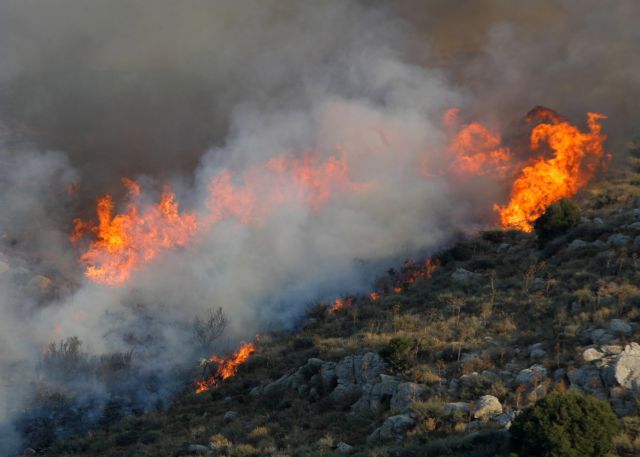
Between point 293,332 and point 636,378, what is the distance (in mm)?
23082

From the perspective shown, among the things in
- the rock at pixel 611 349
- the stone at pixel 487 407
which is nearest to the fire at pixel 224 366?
the stone at pixel 487 407

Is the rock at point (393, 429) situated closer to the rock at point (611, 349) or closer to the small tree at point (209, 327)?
the rock at point (611, 349)

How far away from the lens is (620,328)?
22906mm

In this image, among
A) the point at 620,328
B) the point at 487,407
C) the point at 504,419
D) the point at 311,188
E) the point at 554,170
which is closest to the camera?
the point at 504,419

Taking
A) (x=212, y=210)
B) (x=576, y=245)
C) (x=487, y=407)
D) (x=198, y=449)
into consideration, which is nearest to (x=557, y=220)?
(x=576, y=245)

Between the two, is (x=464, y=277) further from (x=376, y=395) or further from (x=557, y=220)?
(x=376, y=395)

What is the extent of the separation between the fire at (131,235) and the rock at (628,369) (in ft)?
121

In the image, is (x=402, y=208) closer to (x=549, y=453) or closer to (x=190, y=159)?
(x=190, y=159)

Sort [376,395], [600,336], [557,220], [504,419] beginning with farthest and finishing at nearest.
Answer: [557,220]
[376,395]
[600,336]
[504,419]

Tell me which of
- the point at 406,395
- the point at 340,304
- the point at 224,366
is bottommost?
the point at 406,395

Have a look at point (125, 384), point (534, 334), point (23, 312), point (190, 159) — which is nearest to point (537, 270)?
point (534, 334)

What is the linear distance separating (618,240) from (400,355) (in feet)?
55.3

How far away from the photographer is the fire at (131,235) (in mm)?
49375

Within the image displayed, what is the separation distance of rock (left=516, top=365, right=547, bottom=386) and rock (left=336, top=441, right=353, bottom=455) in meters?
6.62
